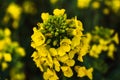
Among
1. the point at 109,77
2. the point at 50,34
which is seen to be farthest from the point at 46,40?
the point at 109,77

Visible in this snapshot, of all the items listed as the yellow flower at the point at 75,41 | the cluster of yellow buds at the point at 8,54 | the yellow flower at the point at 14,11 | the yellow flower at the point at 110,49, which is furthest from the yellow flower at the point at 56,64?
the yellow flower at the point at 14,11

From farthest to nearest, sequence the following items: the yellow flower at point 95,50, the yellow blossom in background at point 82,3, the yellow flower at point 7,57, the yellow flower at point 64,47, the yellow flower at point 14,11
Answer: the yellow flower at point 14,11
the yellow blossom in background at point 82,3
the yellow flower at point 95,50
the yellow flower at point 7,57
the yellow flower at point 64,47

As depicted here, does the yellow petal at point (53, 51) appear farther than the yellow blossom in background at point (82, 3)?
No

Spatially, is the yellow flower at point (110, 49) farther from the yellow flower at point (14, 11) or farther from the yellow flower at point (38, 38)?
the yellow flower at point (14, 11)

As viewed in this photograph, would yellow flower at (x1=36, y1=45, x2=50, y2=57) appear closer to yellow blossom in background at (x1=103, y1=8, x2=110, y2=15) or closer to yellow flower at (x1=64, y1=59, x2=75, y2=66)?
yellow flower at (x1=64, y1=59, x2=75, y2=66)

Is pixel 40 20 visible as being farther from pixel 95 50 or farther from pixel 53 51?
pixel 53 51

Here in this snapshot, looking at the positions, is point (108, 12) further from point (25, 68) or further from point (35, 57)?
point (35, 57)
